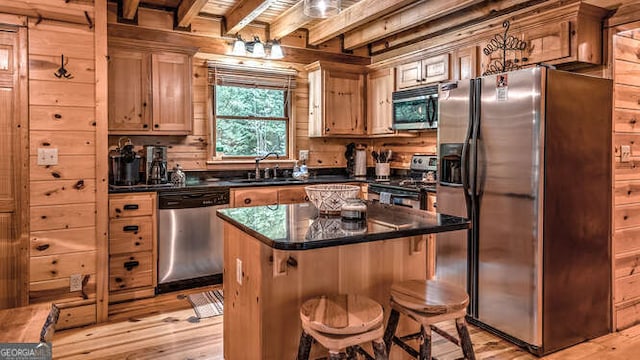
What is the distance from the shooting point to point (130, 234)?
360 centimetres

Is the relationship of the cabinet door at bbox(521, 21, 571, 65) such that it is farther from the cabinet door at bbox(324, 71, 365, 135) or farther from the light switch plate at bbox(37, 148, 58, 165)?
the light switch plate at bbox(37, 148, 58, 165)

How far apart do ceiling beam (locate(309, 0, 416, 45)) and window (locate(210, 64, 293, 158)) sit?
54cm

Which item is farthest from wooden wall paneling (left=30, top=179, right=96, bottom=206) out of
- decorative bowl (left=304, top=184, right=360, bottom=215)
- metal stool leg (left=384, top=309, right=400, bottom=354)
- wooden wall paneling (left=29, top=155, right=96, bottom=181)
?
metal stool leg (left=384, top=309, right=400, bottom=354)

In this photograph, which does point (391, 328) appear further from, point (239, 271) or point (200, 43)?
point (200, 43)

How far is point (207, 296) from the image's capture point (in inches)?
146

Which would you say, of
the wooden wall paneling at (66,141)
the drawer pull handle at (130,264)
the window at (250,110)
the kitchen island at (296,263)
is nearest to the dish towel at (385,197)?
the window at (250,110)

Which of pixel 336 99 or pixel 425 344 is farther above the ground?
pixel 336 99

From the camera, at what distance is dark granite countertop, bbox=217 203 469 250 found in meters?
1.68

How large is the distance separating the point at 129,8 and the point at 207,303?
2645 millimetres

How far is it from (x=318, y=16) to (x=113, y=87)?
2.15 metres

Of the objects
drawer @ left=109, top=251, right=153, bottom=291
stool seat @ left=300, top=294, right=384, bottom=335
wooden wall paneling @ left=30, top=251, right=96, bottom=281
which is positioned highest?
stool seat @ left=300, top=294, right=384, bottom=335

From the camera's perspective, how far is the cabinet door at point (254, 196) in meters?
4.06

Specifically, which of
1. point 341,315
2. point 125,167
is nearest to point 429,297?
point 341,315

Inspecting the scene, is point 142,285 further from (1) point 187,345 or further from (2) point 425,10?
(2) point 425,10
